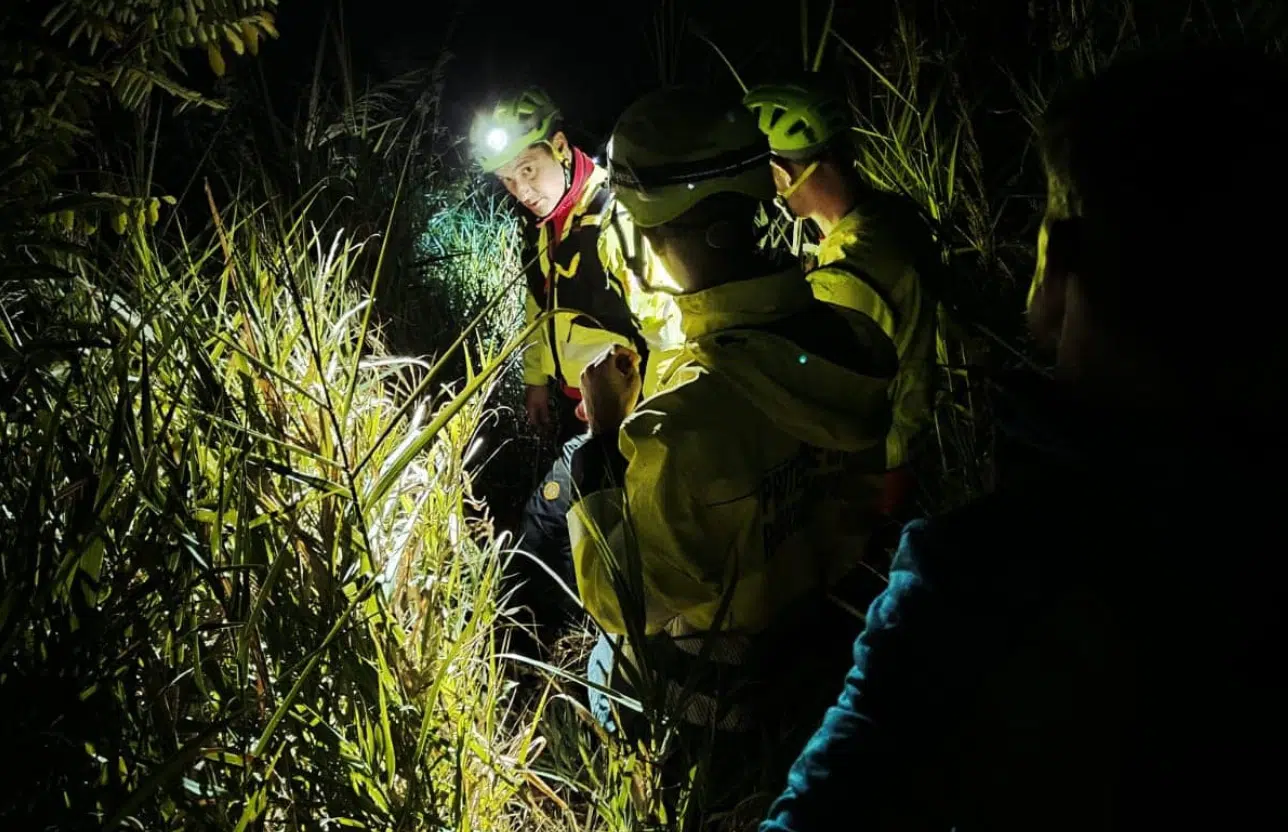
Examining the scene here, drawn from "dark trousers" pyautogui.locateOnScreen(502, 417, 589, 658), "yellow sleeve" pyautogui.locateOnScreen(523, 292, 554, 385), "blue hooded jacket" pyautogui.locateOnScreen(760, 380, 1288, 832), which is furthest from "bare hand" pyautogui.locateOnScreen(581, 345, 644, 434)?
"yellow sleeve" pyautogui.locateOnScreen(523, 292, 554, 385)

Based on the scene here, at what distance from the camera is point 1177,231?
74 centimetres

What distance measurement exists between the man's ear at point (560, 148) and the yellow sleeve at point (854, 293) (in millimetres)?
1735

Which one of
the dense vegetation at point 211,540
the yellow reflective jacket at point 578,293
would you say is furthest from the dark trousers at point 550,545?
the dense vegetation at point 211,540

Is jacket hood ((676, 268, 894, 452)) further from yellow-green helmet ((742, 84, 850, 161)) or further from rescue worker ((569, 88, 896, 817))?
yellow-green helmet ((742, 84, 850, 161))

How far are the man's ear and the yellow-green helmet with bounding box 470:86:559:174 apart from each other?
0.11ft

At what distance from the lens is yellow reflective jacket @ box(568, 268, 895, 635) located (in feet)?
5.08

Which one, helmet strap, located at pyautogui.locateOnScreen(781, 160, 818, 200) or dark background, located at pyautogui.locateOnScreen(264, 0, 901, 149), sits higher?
dark background, located at pyautogui.locateOnScreen(264, 0, 901, 149)

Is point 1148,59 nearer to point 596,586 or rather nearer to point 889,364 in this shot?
point 889,364

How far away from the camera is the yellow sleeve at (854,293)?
2707 mm

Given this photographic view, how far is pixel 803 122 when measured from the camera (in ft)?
9.89

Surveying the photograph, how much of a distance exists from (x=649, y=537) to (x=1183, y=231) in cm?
103

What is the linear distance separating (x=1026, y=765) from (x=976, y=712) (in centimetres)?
6

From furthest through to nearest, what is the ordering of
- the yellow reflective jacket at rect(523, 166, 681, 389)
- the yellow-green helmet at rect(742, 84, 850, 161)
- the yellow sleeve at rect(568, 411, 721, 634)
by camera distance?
the yellow reflective jacket at rect(523, 166, 681, 389) → the yellow-green helmet at rect(742, 84, 850, 161) → the yellow sleeve at rect(568, 411, 721, 634)

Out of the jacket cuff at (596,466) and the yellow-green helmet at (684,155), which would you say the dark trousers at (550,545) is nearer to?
the jacket cuff at (596,466)
